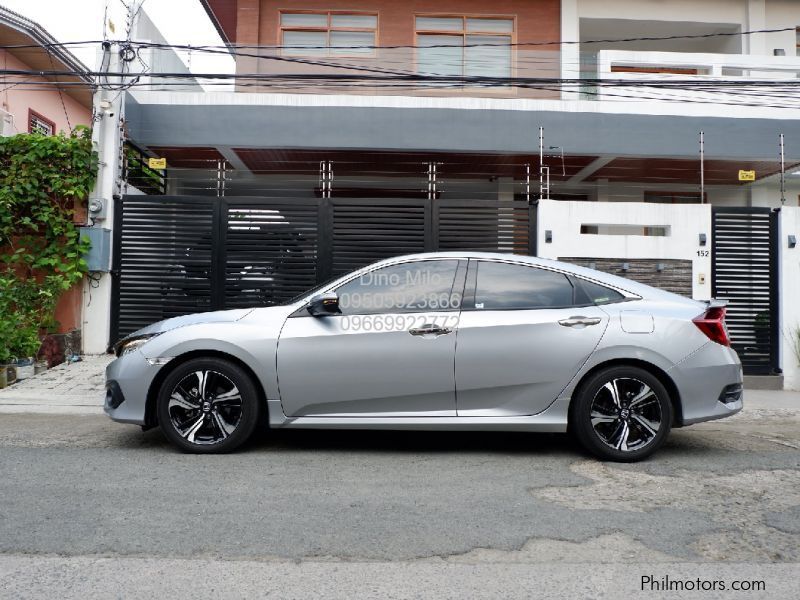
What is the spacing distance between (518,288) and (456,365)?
81 centimetres

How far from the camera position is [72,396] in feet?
27.2

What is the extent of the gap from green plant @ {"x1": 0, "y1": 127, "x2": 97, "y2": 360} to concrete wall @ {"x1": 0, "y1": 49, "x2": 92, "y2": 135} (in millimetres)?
4208

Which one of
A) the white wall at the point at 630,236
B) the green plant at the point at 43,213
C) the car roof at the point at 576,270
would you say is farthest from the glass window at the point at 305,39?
the car roof at the point at 576,270

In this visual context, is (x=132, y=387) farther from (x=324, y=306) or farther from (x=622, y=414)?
(x=622, y=414)

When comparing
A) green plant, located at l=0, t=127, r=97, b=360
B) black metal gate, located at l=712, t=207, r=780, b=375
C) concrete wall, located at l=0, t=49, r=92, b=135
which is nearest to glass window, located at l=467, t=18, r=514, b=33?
black metal gate, located at l=712, t=207, r=780, b=375

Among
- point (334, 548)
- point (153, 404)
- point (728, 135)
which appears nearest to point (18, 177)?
point (153, 404)

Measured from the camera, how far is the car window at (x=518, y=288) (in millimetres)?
5516

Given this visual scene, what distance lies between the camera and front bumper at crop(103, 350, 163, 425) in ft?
17.8

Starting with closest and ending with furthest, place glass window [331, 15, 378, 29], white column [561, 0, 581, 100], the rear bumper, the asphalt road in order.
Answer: the asphalt road
the rear bumper
white column [561, 0, 581, 100]
glass window [331, 15, 378, 29]

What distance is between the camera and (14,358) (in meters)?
9.13

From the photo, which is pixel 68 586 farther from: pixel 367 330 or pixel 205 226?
pixel 205 226

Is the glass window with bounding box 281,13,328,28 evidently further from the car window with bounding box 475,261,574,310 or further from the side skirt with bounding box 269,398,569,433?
the side skirt with bounding box 269,398,569,433

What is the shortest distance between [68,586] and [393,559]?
1.48 metres

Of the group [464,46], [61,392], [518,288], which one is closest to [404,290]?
[518,288]
